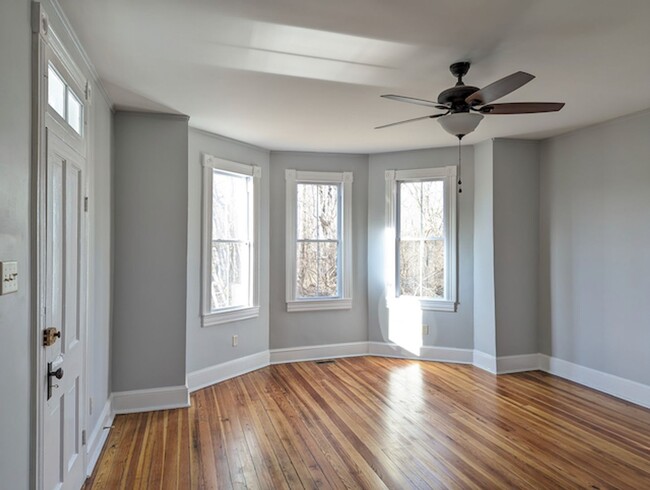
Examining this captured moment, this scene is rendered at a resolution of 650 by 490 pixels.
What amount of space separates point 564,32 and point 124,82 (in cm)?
291

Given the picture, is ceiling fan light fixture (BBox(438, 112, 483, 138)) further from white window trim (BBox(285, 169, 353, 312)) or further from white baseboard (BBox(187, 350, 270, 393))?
white baseboard (BBox(187, 350, 270, 393))

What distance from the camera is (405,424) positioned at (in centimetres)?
343

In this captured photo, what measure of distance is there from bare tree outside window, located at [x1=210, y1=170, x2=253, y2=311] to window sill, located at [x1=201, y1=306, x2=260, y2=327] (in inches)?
3.8

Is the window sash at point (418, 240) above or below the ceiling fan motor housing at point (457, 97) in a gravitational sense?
below

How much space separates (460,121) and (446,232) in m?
2.67

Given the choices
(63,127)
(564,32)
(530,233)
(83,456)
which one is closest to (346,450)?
(83,456)

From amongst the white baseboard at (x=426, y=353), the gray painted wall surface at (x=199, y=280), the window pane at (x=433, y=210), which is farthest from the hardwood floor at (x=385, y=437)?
the window pane at (x=433, y=210)

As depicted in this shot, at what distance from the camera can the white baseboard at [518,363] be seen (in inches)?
188

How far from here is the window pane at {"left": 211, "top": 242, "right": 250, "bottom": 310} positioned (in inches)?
180

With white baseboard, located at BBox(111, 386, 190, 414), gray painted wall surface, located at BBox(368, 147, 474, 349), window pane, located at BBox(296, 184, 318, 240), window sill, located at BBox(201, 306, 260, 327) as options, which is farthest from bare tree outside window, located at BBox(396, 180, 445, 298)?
white baseboard, located at BBox(111, 386, 190, 414)

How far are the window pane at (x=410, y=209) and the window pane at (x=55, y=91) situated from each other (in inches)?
160

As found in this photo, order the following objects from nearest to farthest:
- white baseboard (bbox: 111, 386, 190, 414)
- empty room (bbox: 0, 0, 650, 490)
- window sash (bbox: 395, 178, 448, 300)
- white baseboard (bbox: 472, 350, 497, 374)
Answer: empty room (bbox: 0, 0, 650, 490) < white baseboard (bbox: 111, 386, 190, 414) < white baseboard (bbox: 472, 350, 497, 374) < window sash (bbox: 395, 178, 448, 300)

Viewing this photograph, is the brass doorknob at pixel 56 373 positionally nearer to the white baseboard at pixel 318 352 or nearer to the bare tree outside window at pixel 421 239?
the white baseboard at pixel 318 352

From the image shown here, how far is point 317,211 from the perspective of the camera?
216 inches
